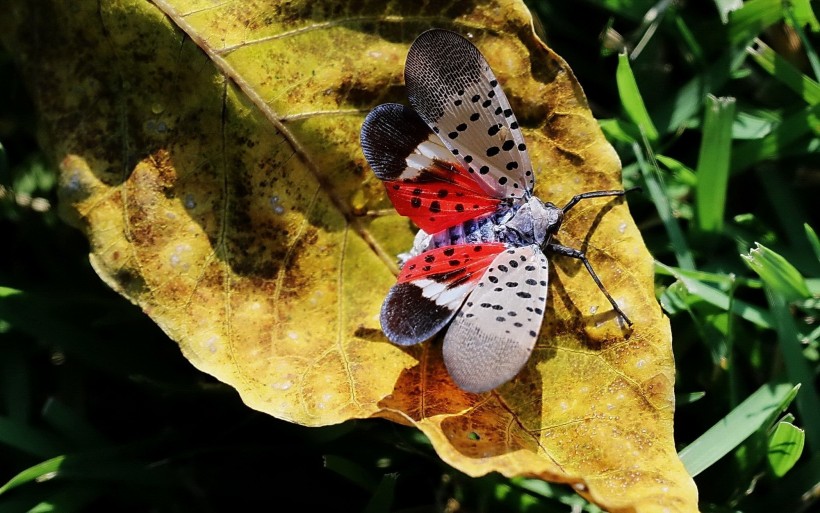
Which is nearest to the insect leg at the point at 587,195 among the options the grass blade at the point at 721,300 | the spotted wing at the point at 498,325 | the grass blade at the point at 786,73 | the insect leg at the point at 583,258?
the insect leg at the point at 583,258

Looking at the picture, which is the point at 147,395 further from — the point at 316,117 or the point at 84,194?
the point at 316,117

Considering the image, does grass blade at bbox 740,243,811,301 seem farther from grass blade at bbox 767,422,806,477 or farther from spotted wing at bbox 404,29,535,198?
spotted wing at bbox 404,29,535,198

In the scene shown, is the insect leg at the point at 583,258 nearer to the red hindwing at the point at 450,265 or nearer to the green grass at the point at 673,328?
the red hindwing at the point at 450,265

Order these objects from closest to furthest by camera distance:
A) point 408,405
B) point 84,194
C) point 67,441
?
point 408,405, point 84,194, point 67,441

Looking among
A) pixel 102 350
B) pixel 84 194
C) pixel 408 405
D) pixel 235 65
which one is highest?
pixel 235 65

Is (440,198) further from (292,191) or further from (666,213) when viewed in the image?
(666,213)

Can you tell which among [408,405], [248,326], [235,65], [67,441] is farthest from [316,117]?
[67,441]
